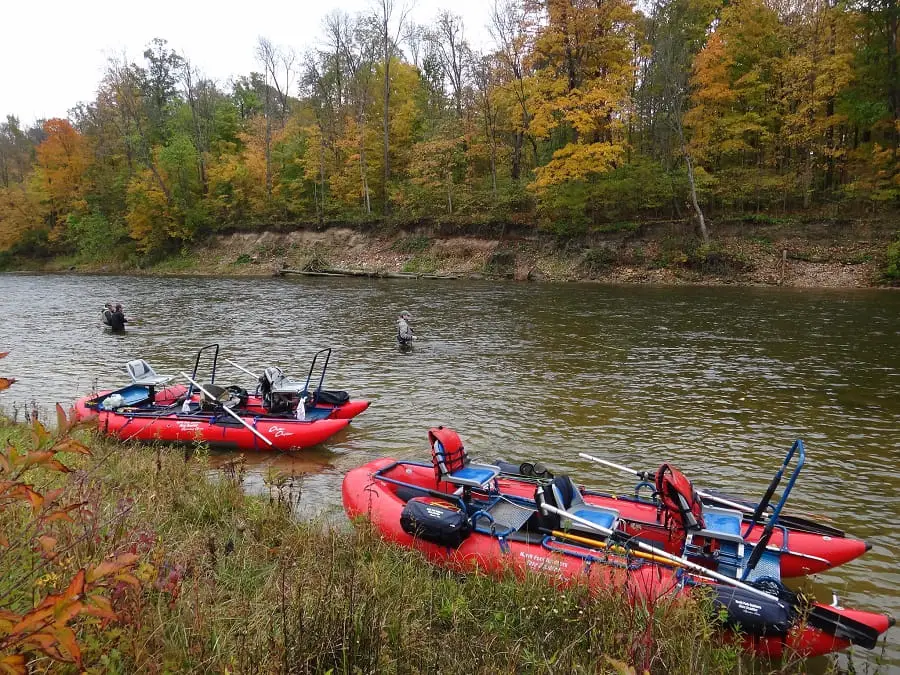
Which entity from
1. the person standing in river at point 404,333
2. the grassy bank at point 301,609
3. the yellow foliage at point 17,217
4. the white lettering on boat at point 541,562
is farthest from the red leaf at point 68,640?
the yellow foliage at point 17,217

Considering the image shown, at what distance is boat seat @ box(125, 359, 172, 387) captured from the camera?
11.5 meters

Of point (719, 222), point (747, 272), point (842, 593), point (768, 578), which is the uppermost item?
point (719, 222)

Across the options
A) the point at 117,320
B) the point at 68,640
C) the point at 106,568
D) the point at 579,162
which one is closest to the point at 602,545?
the point at 106,568

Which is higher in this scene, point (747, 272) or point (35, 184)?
point (35, 184)

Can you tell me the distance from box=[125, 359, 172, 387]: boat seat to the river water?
70.3 inches

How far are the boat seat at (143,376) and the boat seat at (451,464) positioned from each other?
24.4 feet

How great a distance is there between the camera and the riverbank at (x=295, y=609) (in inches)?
119

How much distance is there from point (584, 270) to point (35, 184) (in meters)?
56.1

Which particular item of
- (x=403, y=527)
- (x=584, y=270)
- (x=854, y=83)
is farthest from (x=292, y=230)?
(x=403, y=527)

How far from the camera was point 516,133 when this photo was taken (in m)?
37.9

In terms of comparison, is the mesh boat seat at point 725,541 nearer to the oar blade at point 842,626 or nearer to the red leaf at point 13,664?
the oar blade at point 842,626

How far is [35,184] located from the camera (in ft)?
180

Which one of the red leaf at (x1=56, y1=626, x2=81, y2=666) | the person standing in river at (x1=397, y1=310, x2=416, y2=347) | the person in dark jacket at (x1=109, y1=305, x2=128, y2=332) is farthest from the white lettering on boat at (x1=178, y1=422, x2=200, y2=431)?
the person in dark jacket at (x1=109, y1=305, x2=128, y2=332)

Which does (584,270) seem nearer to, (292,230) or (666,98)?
(666,98)
